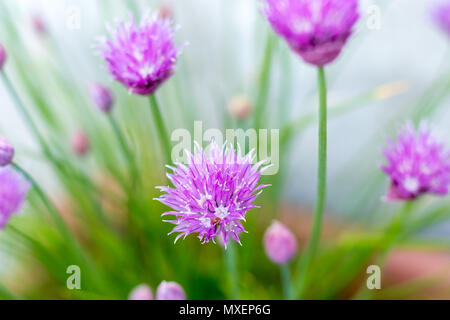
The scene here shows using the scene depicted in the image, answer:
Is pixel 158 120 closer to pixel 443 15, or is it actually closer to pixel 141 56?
Answer: pixel 141 56

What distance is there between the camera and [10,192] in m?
0.36

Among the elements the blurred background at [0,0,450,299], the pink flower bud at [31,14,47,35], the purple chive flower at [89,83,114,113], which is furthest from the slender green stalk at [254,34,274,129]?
the pink flower bud at [31,14,47,35]

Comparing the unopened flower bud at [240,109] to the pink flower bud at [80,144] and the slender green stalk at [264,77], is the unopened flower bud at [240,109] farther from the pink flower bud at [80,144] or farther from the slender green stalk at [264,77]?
the pink flower bud at [80,144]

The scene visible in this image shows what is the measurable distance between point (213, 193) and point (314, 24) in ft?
0.38

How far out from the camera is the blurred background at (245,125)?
0.54 meters

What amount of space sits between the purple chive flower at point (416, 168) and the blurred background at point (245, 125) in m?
0.12

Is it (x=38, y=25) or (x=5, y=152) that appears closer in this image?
(x=5, y=152)

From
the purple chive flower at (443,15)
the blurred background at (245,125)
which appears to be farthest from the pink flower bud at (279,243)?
the purple chive flower at (443,15)

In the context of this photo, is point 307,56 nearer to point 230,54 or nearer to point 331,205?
point 230,54

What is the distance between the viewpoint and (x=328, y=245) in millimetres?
638

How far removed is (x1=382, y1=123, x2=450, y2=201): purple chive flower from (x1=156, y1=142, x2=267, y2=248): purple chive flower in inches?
4.9

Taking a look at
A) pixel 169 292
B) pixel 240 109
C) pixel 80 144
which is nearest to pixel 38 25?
pixel 80 144

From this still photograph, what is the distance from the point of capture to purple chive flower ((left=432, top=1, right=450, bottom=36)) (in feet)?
1.81
